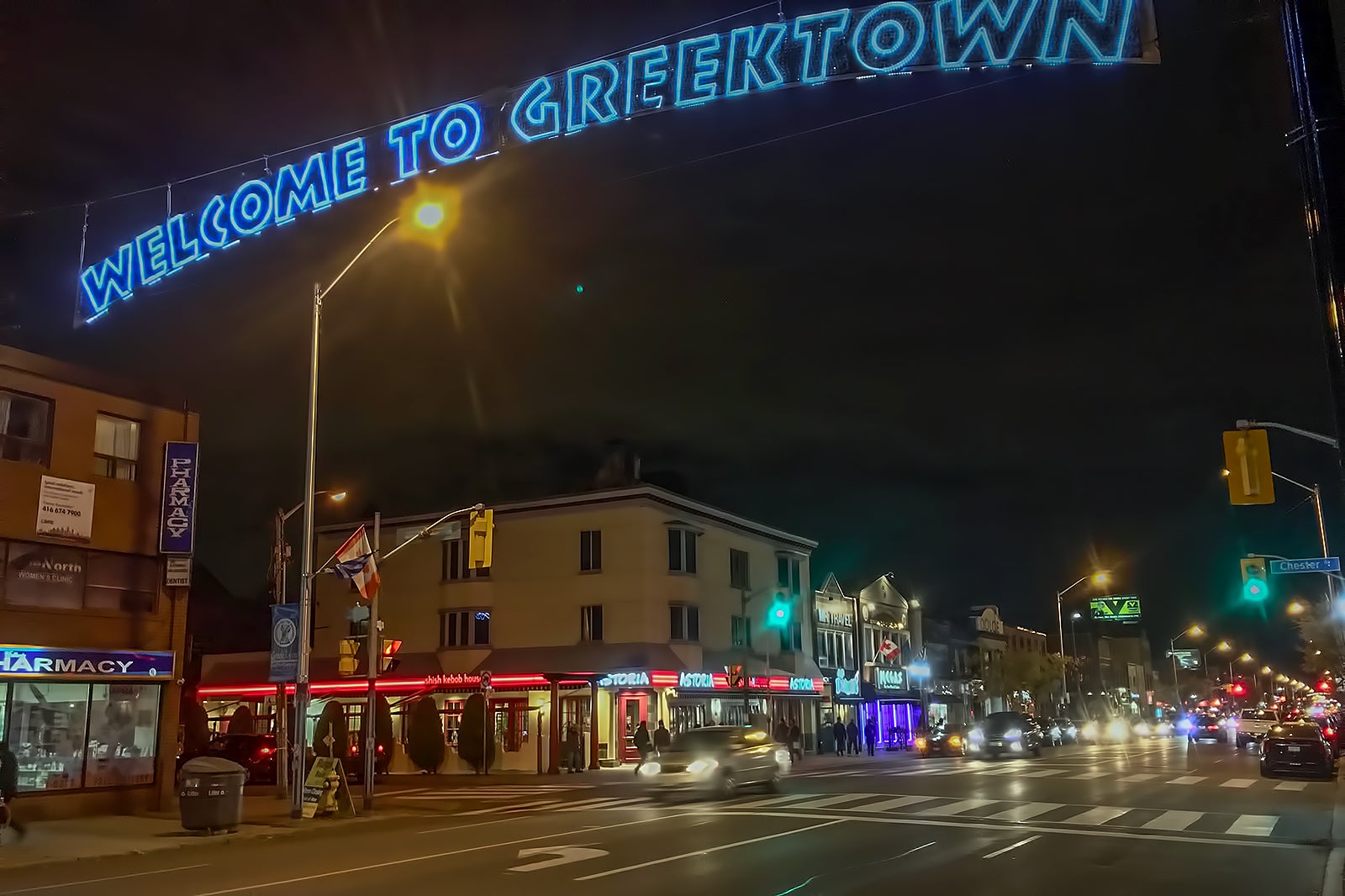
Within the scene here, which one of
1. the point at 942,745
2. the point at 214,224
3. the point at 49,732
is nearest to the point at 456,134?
the point at 214,224

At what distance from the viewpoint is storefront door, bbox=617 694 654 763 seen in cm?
4169

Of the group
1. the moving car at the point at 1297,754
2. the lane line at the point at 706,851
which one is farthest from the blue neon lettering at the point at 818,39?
the moving car at the point at 1297,754

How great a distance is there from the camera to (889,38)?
39.2ft

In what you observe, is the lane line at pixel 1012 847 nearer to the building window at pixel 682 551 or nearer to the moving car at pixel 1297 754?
the moving car at pixel 1297 754

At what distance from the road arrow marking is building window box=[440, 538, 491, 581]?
30531 millimetres

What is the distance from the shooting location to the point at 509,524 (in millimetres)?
45312

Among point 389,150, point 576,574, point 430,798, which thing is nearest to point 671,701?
point 576,574

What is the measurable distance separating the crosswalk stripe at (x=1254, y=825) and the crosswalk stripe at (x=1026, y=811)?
9.96 feet

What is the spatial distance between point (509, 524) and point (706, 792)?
23.0 metres

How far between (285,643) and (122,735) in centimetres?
475

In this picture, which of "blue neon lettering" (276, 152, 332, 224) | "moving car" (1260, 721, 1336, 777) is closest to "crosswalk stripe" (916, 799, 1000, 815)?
"moving car" (1260, 721, 1336, 777)

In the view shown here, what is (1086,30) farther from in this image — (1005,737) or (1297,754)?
(1005,737)

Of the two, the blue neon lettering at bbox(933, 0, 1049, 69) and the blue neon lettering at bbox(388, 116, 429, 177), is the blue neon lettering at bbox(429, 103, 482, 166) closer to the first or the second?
the blue neon lettering at bbox(388, 116, 429, 177)

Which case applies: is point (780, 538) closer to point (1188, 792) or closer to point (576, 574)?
point (576, 574)
